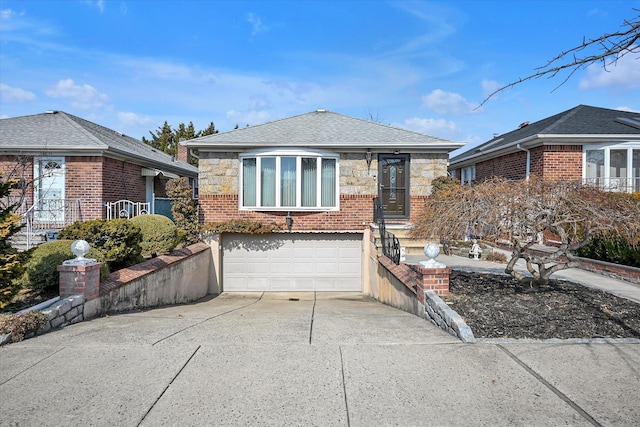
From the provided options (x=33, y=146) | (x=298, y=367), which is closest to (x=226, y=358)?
(x=298, y=367)

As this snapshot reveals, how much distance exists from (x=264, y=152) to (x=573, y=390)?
34.7 feet

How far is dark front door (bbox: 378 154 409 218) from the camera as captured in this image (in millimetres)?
13406

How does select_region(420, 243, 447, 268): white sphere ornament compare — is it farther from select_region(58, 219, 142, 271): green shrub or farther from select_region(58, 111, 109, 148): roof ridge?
select_region(58, 111, 109, 148): roof ridge

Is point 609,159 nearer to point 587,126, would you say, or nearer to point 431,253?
point 587,126

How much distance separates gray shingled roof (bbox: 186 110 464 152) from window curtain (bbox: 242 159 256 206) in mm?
566

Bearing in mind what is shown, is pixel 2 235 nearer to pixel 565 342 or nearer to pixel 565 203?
pixel 565 342

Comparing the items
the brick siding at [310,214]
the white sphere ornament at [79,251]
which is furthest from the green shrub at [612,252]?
the white sphere ornament at [79,251]

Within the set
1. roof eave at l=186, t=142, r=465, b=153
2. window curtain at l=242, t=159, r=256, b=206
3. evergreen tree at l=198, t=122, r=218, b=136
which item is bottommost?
window curtain at l=242, t=159, r=256, b=206

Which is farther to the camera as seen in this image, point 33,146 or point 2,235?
point 33,146

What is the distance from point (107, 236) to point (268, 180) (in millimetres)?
5669

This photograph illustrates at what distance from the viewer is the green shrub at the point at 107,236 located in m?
8.09

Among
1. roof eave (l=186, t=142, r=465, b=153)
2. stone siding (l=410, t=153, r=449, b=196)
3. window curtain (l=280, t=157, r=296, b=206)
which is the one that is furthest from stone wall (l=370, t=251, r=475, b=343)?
roof eave (l=186, t=142, r=465, b=153)

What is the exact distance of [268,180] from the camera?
43.0 ft

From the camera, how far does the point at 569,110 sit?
56.2ft
